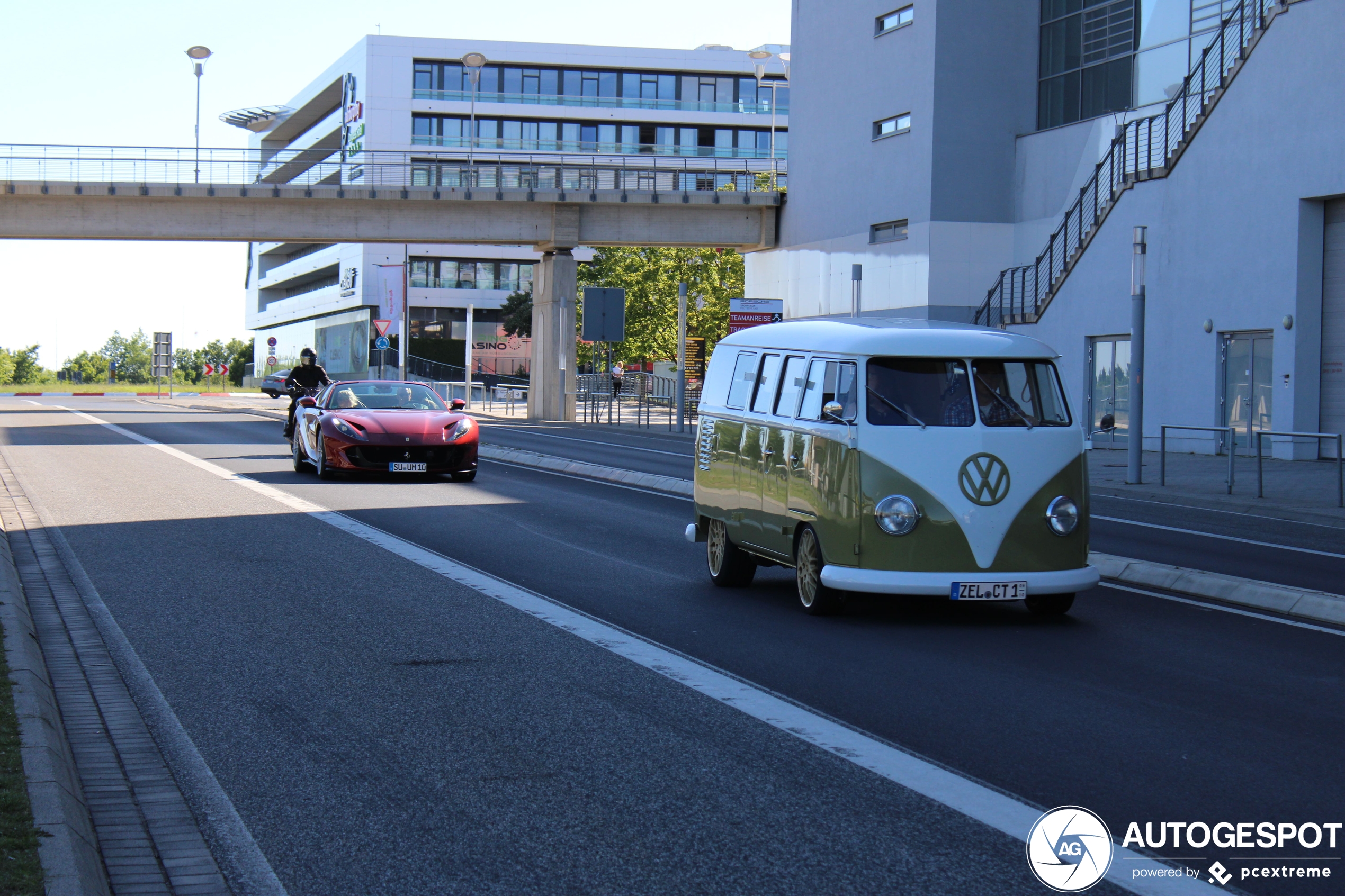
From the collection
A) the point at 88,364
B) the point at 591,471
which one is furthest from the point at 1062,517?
the point at 88,364

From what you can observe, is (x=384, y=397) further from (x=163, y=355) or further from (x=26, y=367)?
(x=26, y=367)

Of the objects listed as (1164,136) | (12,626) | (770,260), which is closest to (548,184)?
(770,260)

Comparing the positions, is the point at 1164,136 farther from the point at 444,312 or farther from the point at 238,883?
the point at 444,312

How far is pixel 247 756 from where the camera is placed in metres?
5.68

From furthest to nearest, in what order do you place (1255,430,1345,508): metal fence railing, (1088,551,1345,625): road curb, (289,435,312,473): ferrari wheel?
(289,435,312,473): ferrari wheel < (1255,430,1345,508): metal fence railing < (1088,551,1345,625): road curb

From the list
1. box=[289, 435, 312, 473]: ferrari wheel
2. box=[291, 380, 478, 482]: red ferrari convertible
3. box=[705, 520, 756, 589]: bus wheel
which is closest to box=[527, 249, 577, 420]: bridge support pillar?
box=[289, 435, 312, 473]: ferrari wheel

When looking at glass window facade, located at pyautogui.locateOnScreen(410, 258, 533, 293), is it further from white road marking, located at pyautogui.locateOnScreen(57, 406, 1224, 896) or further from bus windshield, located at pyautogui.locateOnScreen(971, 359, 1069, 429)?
bus windshield, located at pyautogui.locateOnScreen(971, 359, 1069, 429)

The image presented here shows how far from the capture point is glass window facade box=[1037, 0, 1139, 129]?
37844 mm

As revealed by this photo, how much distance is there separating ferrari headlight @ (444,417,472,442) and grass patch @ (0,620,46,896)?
13.8 meters

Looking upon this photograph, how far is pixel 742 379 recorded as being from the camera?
35.7 feet

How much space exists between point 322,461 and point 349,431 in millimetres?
722

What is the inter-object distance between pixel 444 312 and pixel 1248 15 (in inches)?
2771

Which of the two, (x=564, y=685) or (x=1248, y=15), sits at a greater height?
(x=1248, y=15)

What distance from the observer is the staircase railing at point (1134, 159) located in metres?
30.1
